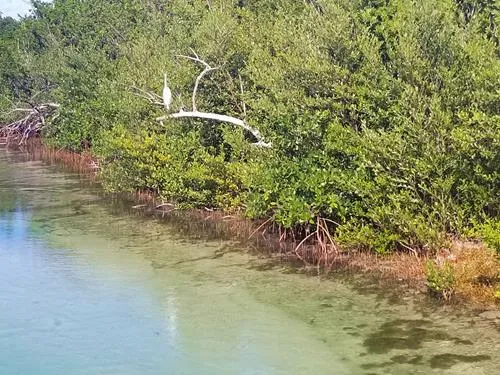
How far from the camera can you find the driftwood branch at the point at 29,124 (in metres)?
29.2

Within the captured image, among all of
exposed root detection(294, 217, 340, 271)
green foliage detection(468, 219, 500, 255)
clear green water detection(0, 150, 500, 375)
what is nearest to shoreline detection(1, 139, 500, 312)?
exposed root detection(294, 217, 340, 271)

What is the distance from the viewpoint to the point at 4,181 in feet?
70.0

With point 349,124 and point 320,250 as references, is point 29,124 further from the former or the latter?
point 320,250

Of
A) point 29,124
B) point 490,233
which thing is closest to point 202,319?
point 490,233

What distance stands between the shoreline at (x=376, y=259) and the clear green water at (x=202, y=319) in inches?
14.8

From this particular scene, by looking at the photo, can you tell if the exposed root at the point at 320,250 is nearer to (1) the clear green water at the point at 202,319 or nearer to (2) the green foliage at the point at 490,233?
(1) the clear green water at the point at 202,319

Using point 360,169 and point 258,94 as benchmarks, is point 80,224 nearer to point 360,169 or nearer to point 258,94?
point 258,94

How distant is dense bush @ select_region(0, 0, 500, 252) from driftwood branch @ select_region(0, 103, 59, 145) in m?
13.8

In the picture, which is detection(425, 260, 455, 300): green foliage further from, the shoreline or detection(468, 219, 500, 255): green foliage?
detection(468, 219, 500, 255): green foliage

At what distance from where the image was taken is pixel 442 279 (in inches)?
353

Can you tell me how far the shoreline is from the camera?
899 centimetres

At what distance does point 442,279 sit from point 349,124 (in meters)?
3.69

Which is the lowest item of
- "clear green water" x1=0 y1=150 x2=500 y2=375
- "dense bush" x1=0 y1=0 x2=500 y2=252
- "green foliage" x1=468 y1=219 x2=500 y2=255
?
"clear green water" x1=0 y1=150 x2=500 y2=375

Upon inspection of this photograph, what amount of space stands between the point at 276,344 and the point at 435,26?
5.65 m
